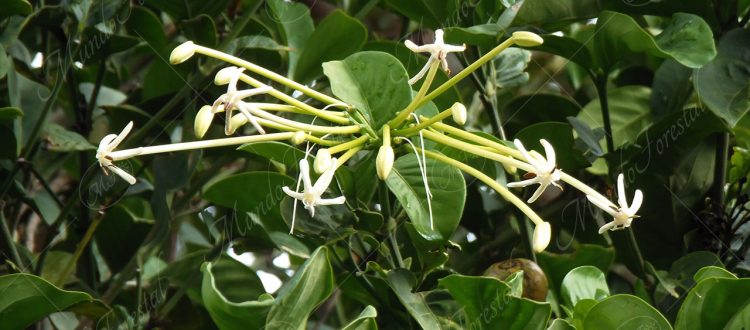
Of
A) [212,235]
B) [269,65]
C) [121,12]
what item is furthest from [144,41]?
[212,235]

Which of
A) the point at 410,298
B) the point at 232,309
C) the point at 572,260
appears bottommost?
the point at 572,260

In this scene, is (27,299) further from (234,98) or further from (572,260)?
(572,260)

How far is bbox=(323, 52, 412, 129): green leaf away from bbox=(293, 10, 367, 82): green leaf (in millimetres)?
247

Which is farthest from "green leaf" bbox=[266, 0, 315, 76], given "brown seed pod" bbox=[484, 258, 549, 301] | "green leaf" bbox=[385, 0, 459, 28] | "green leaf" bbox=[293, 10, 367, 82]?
"brown seed pod" bbox=[484, 258, 549, 301]

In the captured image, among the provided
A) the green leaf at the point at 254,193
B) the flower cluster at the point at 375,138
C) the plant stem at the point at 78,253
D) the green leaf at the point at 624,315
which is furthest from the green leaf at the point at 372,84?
the plant stem at the point at 78,253

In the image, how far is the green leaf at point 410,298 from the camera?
2.91ft

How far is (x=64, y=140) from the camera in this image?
117 cm

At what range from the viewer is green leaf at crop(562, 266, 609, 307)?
920 millimetres

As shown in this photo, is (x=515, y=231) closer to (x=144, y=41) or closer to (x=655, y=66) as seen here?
(x=655, y=66)

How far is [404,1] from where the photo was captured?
1.13 metres

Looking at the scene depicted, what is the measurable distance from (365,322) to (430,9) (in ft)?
1.50

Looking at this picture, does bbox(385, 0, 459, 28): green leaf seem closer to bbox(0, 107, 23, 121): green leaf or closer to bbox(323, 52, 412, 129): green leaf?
bbox(323, 52, 412, 129): green leaf

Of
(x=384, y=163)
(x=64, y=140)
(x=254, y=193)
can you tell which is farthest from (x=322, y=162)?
(x=64, y=140)

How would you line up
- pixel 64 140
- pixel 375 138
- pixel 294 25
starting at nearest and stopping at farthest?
pixel 375 138
pixel 64 140
pixel 294 25
